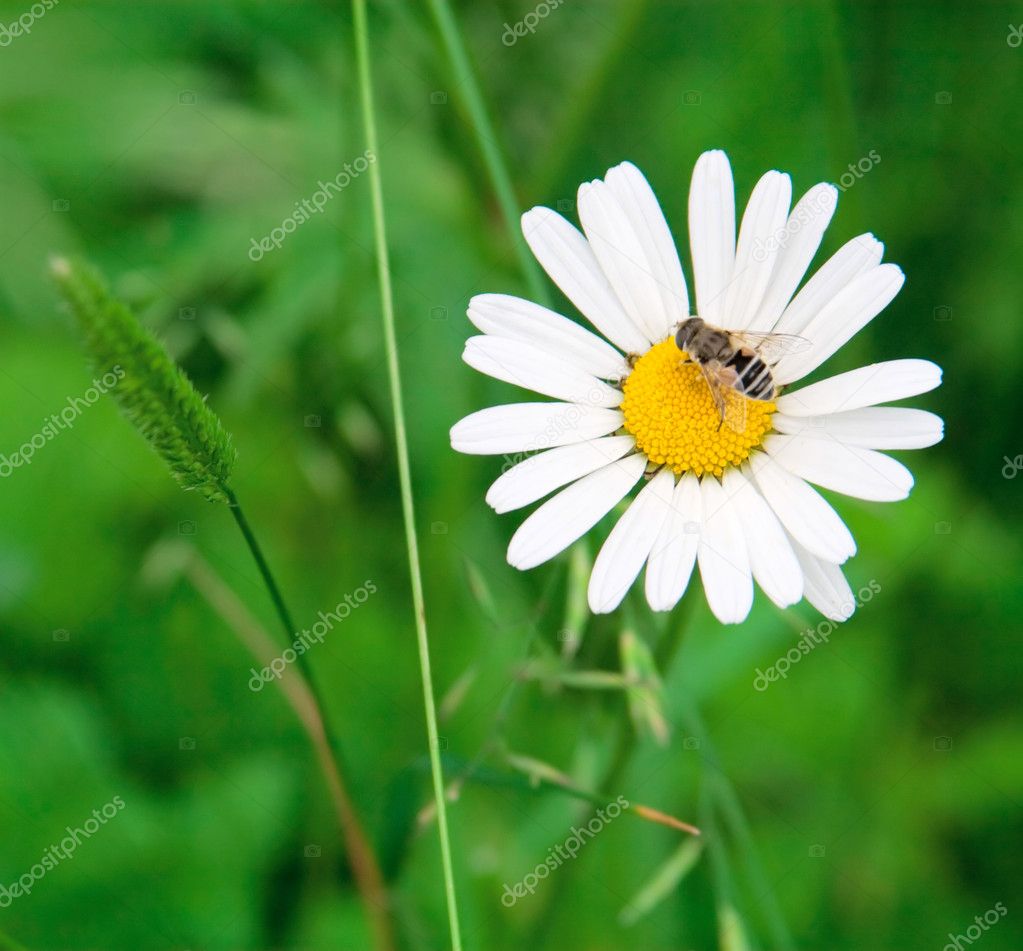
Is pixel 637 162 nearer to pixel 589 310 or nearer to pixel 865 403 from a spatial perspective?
pixel 589 310

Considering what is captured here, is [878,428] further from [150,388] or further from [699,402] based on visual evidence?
[150,388]

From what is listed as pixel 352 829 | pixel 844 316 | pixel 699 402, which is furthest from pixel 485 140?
pixel 352 829

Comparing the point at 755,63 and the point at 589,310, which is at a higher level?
the point at 755,63

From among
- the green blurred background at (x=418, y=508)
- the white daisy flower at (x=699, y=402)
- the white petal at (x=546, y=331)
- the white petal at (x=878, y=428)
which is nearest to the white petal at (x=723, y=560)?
the white daisy flower at (x=699, y=402)

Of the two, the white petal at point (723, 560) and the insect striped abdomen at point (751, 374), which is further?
the insect striped abdomen at point (751, 374)

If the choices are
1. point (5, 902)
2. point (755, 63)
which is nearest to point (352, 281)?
point (755, 63)

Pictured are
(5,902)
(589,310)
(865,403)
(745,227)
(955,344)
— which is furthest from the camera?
(955,344)

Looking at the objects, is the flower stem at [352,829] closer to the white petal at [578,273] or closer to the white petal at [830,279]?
the white petal at [578,273]
